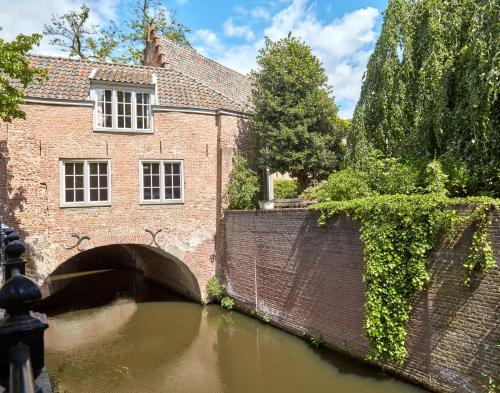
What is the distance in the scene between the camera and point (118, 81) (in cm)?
1403

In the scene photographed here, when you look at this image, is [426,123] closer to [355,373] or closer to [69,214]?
[355,373]

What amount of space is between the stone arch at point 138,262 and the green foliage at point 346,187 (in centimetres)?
651

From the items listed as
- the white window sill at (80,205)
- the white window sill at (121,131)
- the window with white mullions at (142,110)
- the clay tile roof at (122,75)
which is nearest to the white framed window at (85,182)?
the white window sill at (80,205)

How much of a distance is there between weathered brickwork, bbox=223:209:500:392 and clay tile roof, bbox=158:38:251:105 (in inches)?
279

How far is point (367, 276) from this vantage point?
28.9ft

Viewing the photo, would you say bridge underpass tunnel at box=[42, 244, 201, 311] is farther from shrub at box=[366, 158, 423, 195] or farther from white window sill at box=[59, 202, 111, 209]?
shrub at box=[366, 158, 423, 195]

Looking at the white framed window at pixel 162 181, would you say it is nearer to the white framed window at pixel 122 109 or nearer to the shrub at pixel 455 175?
the white framed window at pixel 122 109

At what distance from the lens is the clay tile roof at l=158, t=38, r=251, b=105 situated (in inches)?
700

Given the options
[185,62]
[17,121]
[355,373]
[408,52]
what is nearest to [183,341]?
[355,373]

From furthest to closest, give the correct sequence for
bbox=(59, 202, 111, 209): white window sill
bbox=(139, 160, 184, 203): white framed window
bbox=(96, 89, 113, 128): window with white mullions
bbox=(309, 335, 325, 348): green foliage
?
bbox=(139, 160, 184, 203): white framed window, bbox=(96, 89, 113, 128): window with white mullions, bbox=(59, 202, 111, 209): white window sill, bbox=(309, 335, 325, 348): green foliage

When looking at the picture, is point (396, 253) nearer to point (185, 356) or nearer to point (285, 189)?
point (185, 356)

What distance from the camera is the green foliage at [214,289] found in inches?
606

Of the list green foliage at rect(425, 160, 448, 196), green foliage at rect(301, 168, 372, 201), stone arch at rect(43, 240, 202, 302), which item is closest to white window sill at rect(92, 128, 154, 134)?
stone arch at rect(43, 240, 202, 302)

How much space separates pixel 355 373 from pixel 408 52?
30.1 ft
